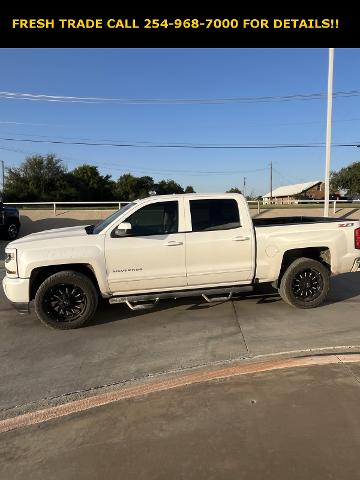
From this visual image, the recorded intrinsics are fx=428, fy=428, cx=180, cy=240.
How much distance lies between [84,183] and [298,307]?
260ft

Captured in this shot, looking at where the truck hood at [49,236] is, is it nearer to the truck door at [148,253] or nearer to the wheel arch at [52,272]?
the wheel arch at [52,272]

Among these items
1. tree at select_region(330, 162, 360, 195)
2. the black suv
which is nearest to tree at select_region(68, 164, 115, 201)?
tree at select_region(330, 162, 360, 195)

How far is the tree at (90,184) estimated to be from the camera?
77438 millimetres

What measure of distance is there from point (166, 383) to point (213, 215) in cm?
292

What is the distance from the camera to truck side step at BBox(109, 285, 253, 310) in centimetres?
598

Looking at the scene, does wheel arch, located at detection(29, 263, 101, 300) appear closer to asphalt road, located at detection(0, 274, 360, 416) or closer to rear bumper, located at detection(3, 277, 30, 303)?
rear bumper, located at detection(3, 277, 30, 303)

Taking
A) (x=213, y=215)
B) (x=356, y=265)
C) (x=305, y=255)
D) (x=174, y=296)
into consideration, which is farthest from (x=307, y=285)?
(x=174, y=296)

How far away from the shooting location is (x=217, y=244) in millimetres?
6168

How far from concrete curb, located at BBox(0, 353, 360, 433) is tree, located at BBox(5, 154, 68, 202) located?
69.8 m

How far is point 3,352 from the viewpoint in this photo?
508 cm

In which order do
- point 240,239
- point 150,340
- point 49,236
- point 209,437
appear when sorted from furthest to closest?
1. point 240,239
2. point 49,236
3. point 150,340
4. point 209,437

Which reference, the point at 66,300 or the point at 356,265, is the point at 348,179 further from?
the point at 66,300
